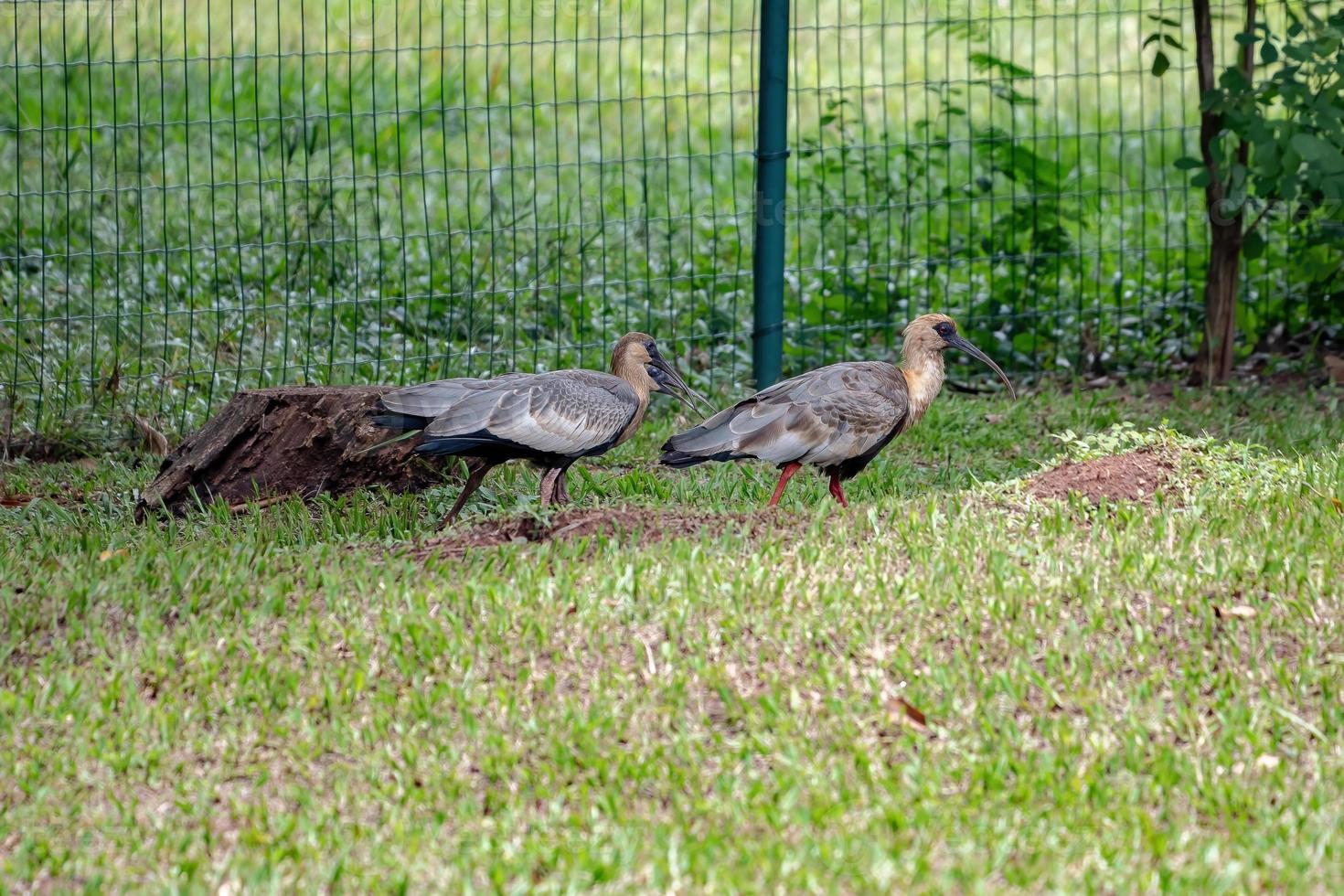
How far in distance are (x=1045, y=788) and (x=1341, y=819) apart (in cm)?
64

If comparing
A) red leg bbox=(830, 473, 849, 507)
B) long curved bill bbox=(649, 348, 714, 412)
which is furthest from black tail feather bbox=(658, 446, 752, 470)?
long curved bill bbox=(649, 348, 714, 412)

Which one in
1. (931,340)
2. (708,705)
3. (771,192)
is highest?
(771,192)

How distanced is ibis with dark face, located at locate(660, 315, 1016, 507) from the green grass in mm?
337

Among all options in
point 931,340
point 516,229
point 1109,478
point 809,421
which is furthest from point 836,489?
point 516,229

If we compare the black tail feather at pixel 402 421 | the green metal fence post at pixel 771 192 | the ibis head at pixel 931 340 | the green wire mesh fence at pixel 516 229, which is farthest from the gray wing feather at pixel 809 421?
the green wire mesh fence at pixel 516 229

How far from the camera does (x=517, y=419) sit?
5.39 m

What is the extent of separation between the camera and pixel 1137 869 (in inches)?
132

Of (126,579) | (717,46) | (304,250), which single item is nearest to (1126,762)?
(126,579)

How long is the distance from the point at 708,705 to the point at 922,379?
2425mm

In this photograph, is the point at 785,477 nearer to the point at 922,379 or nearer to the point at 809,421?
the point at 809,421

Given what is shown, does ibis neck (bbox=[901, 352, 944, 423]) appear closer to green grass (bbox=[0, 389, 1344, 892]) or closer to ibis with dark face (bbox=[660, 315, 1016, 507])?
ibis with dark face (bbox=[660, 315, 1016, 507])

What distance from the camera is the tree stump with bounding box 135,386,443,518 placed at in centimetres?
589

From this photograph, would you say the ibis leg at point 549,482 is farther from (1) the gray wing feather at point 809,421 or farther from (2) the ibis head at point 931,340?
(2) the ibis head at point 931,340

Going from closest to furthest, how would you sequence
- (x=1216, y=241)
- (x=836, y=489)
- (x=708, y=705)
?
(x=708, y=705), (x=836, y=489), (x=1216, y=241)
